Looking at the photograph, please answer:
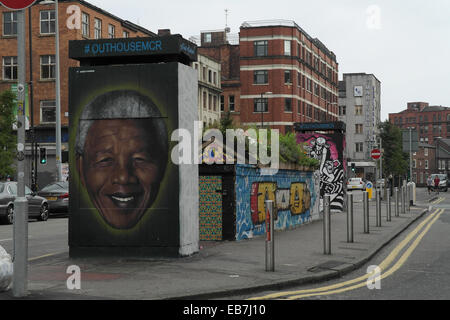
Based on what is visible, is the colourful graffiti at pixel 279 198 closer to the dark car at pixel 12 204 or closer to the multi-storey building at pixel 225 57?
the dark car at pixel 12 204

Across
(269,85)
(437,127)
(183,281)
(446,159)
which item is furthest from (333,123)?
(437,127)

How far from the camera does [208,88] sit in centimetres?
6931

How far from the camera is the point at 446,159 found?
15975 centimetres

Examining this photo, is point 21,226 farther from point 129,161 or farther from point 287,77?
point 287,77

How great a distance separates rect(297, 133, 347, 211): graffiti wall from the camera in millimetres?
25938

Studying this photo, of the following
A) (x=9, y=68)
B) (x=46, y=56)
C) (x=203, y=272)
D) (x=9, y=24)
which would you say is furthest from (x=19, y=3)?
(x=9, y=24)

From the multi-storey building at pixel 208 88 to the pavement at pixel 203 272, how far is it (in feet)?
177

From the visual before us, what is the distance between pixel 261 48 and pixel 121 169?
214 feet

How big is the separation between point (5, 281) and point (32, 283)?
528mm

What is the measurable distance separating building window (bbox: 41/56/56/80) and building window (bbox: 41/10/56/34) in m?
2.03

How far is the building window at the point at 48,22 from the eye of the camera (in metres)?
48.2

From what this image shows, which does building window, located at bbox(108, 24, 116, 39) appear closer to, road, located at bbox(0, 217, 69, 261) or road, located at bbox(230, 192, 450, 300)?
road, located at bbox(0, 217, 69, 261)

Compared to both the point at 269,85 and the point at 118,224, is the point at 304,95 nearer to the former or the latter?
the point at 269,85

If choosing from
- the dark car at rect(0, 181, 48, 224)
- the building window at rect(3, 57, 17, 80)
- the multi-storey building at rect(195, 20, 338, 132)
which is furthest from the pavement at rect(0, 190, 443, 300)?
the multi-storey building at rect(195, 20, 338, 132)
